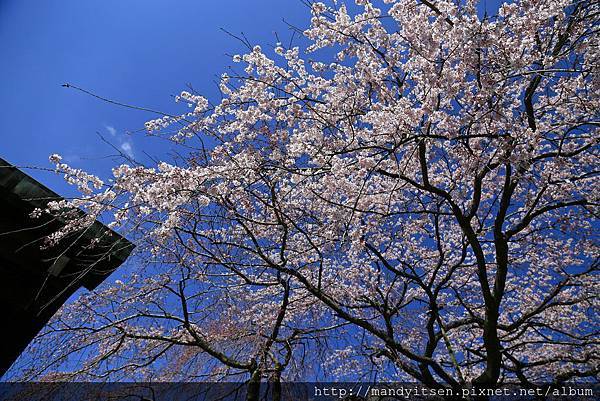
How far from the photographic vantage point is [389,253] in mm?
7523

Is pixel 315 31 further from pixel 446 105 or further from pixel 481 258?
pixel 481 258

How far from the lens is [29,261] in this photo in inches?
148

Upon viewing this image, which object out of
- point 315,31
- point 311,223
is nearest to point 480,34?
point 315,31

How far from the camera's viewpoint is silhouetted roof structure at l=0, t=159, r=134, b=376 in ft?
11.5

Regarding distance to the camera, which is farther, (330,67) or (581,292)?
(581,292)

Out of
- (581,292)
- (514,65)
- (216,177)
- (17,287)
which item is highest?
(581,292)

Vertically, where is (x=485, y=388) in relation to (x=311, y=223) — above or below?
below

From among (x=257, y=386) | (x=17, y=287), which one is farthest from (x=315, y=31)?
(x=257, y=386)

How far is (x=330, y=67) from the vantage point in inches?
198

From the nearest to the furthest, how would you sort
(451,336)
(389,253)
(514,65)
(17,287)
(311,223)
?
1. (514,65)
2. (17,287)
3. (311,223)
4. (389,253)
5. (451,336)

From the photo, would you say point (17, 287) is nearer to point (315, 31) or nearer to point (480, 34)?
point (315, 31)

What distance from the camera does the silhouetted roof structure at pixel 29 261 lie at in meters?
3.50

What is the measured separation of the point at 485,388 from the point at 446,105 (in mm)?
3873

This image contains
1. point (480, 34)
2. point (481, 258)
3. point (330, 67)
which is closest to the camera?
point (480, 34)
